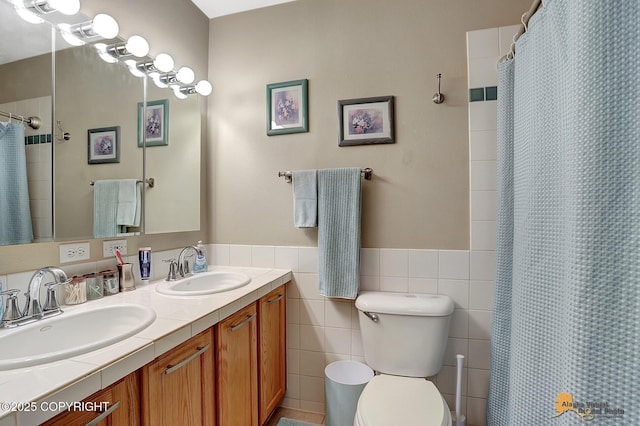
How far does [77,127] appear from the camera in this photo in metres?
1.19

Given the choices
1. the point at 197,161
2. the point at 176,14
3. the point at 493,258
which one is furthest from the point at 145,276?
the point at 493,258

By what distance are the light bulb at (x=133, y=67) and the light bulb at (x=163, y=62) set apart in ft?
0.30

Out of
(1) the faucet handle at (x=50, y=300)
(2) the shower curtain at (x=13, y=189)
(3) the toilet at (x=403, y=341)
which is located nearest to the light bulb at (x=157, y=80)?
(2) the shower curtain at (x=13, y=189)

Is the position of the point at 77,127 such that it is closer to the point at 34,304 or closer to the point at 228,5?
the point at 34,304

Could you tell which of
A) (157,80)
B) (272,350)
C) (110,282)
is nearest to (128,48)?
(157,80)

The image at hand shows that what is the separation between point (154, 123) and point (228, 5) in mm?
941

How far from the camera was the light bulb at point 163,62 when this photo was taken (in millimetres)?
1515

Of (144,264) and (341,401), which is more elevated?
(144,264)

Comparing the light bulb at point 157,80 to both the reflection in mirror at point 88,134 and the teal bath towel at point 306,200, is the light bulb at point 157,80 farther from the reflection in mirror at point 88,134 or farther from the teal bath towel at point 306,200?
the teal bath towel at point 306,200

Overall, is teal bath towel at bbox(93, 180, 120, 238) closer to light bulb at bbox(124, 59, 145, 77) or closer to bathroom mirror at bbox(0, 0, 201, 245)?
bathroom mirror at bbox(0, 0, 201, 245)

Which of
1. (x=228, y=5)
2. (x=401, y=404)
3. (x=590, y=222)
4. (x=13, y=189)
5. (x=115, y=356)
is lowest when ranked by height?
(x=401, y=404)

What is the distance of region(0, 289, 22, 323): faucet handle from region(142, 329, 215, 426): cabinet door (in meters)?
0.50

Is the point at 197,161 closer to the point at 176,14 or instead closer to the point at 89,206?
the point at 89,206

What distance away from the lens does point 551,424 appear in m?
0.80
